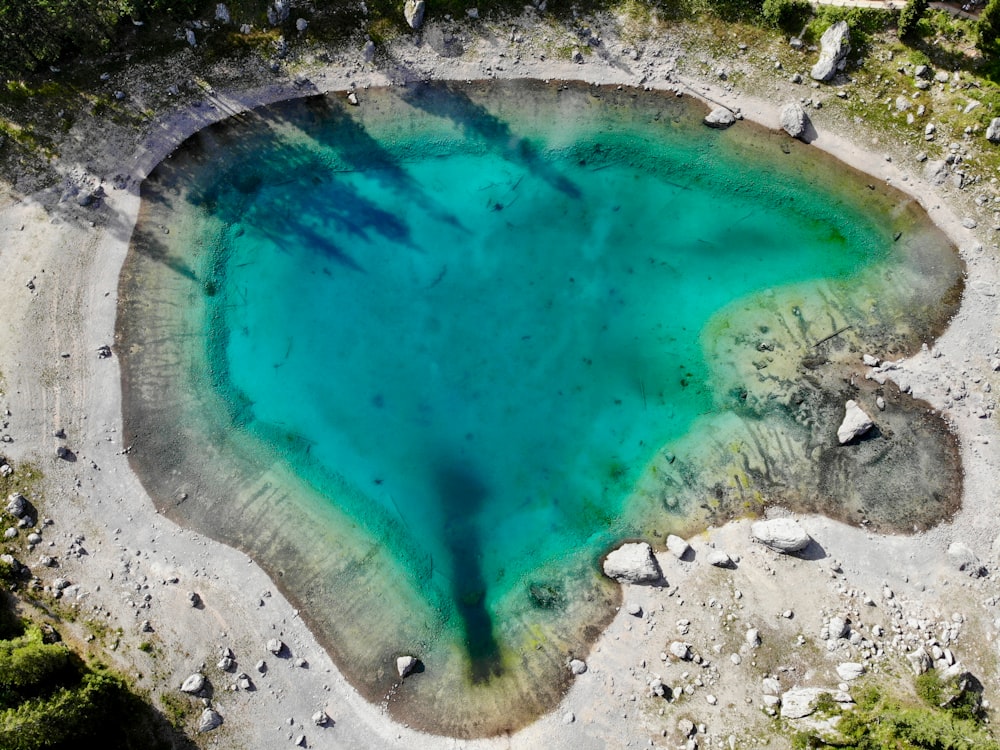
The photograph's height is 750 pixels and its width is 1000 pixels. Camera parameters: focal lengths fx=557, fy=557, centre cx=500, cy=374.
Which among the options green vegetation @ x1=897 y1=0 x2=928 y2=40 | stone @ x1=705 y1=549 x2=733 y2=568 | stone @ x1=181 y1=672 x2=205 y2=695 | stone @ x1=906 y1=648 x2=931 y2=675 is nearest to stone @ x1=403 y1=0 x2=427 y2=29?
green vegetation @ x1=897 y1=0 x2=928 y2=40

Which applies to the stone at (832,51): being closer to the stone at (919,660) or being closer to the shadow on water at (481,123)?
the shadow on water at (481,123)

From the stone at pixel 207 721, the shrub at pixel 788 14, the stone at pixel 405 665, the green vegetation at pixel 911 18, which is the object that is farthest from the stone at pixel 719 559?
the green vegetation at pixel 911 18

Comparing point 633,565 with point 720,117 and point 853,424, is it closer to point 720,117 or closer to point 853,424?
point 853,424

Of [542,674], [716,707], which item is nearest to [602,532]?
[542,674]

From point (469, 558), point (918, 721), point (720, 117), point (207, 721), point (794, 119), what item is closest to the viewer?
point (918, 721)

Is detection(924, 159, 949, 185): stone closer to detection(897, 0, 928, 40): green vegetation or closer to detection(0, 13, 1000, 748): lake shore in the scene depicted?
detection(0, 13, 1000, 748): lake shore

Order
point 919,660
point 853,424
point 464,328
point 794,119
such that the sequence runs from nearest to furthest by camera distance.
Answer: point 919,660, point 853,424, point 464,328, point 794,119

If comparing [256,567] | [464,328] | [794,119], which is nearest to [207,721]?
[256,567]

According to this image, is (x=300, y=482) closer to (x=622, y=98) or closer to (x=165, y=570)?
(x=165, y=570)
